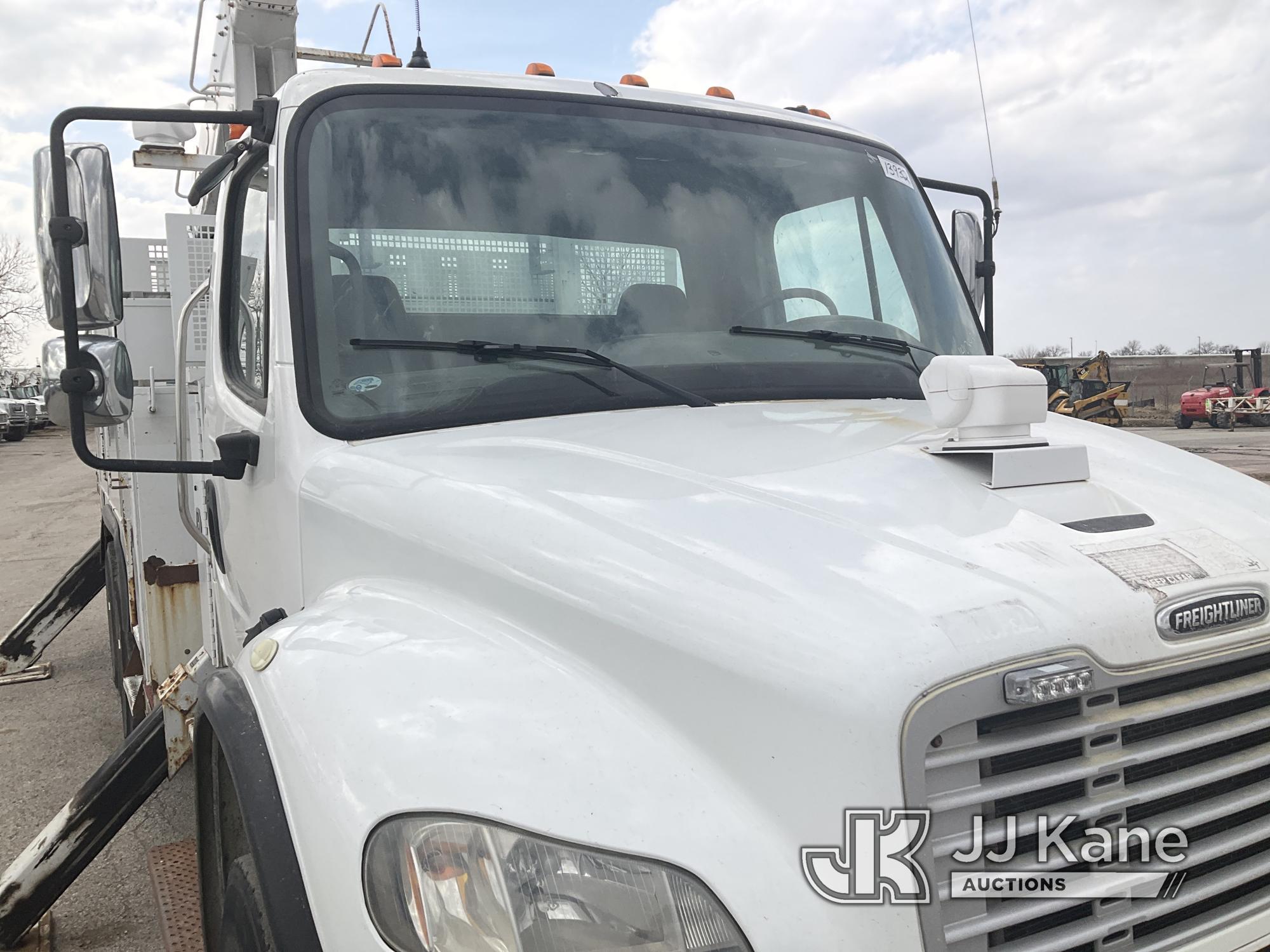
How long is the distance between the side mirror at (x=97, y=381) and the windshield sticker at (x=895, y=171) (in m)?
2.24

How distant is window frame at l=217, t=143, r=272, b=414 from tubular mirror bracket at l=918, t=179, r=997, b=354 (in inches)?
86.5

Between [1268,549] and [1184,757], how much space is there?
471mm

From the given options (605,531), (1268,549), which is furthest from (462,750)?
(1268,549)

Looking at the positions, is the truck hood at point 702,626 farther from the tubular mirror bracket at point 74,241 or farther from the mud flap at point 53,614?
the mud flap at point 53,614

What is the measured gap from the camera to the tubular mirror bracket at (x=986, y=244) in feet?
12.2

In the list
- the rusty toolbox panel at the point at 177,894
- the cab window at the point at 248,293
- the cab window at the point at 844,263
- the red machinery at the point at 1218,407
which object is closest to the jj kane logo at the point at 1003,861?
the cab window at the point at 844,263

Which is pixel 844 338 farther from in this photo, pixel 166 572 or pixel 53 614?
pixel 53 614

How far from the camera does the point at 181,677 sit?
3.64 m

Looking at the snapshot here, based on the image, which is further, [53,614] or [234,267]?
[53,614]

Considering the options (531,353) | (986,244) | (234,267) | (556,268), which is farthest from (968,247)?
(234,267)

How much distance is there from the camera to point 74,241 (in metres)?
2.49

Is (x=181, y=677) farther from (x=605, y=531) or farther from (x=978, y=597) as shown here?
(x=978, y=597)

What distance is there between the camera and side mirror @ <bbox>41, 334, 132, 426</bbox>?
255 cm

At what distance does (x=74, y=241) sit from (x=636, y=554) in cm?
168
